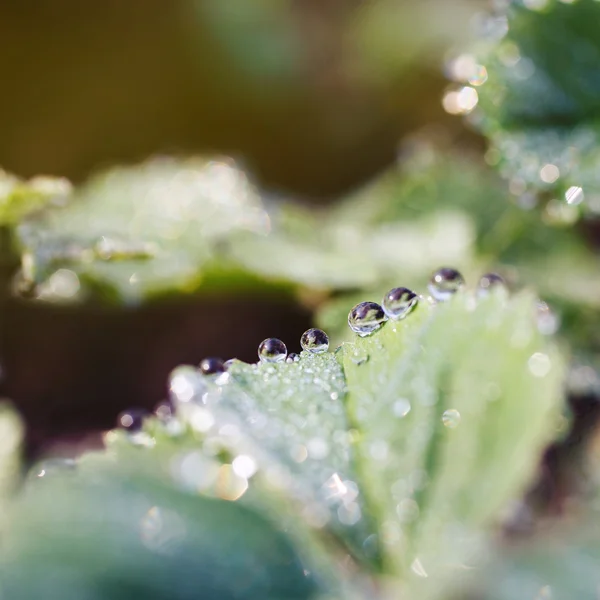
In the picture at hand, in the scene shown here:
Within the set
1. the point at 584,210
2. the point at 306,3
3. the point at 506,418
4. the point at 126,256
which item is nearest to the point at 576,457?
the point at 584,210

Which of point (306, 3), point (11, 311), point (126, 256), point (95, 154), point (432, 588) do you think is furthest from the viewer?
point (306, 3)

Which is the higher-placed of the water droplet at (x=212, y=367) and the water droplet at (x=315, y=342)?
the water droplet at (x=315, y=342)

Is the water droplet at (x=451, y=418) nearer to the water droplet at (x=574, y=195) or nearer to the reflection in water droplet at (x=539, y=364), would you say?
the reflection in water droplet at (x=539, y=364)

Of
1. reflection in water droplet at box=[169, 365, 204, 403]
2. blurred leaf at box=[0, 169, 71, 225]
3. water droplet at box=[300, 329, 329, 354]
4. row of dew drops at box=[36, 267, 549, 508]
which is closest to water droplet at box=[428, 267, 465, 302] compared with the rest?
row of dew drops at box=[36, 267, 549, 508]

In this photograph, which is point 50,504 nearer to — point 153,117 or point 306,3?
point 153,117

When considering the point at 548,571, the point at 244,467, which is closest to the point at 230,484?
the point at 244,467

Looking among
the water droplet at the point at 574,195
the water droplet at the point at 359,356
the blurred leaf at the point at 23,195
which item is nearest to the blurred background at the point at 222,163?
the blurred leaf at the point at 23,195
